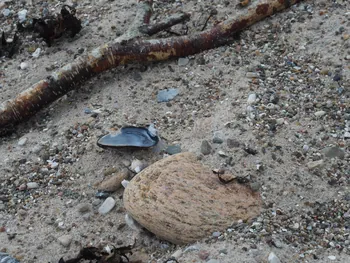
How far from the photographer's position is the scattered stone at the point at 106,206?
10.3 ft

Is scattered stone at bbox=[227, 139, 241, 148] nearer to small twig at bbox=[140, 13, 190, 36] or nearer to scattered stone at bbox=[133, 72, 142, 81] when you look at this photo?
scattered stone at bbox=[133, 72, 142, 81]

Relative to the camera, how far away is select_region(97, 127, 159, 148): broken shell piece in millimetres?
3346

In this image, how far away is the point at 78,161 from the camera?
346 cm

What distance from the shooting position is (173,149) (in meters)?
3.35

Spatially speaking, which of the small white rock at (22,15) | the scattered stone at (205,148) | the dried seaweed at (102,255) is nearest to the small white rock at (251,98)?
the scattered stone at (205,148)

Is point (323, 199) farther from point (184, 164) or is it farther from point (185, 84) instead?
point (185, 84)

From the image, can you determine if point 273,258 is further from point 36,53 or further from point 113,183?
point 36,53

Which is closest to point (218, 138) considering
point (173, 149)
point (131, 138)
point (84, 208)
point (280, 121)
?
point (173, 149)

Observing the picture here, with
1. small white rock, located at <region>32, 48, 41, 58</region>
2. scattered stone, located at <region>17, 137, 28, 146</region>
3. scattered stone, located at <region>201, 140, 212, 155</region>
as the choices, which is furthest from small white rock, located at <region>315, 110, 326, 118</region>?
small white rock, located at <region>32, 48, 41, 58</region>

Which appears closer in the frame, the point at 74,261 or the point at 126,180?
the point at 74,261

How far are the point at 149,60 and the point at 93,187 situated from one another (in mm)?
1162

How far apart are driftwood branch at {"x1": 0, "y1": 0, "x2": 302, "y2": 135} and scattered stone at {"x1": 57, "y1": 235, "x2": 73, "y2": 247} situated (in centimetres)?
107

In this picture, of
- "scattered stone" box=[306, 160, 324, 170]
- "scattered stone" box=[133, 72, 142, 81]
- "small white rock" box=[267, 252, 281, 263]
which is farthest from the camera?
"scattered stone" box=[133, 72, 142, 81]

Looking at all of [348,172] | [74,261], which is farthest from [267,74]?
[74,261]
